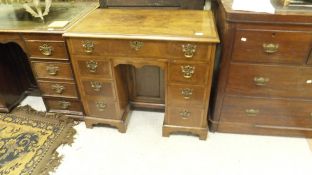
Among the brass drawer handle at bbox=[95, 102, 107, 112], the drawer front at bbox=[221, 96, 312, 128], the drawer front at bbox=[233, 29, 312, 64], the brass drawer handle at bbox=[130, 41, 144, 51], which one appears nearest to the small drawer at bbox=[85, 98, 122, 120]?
the brass drawer handle at bbox=[95, 102, 107, 112]

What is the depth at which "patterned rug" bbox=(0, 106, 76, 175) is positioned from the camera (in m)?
1.54

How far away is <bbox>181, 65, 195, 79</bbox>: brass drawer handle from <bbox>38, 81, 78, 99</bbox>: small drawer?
2.69 feet

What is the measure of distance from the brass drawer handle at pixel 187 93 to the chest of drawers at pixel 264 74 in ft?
0.68

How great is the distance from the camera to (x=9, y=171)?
1.50 metres

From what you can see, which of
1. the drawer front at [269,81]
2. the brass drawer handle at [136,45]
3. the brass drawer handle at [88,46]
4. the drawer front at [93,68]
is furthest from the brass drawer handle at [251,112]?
the brass drawer handle at [88,46]

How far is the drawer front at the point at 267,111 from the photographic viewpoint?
5.11 ft

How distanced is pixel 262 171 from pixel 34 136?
1.64m

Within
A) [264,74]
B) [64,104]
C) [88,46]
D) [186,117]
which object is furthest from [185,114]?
[64,104]

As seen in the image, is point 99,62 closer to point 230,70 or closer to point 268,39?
point 230,70

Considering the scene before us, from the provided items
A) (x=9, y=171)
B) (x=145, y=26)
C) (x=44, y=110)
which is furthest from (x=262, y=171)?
(x=44, y=110)

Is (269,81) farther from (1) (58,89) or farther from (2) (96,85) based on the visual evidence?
(1) (58,89)

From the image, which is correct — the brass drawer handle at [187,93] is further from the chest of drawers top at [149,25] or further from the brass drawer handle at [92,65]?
the brass drawer handle at [92,65]

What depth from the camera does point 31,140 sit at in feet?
5.67

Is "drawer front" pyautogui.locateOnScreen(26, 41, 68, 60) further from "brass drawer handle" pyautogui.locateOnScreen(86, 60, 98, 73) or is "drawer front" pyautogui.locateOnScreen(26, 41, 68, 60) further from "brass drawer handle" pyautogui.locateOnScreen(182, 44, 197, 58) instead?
"brass drawer handle" pyautogui.locateOnScreen(182, 44, 197, 58)
